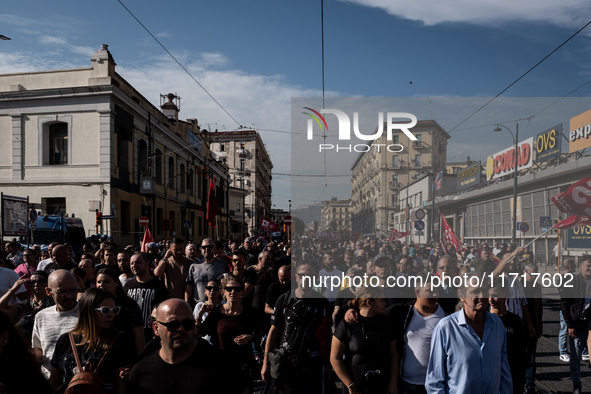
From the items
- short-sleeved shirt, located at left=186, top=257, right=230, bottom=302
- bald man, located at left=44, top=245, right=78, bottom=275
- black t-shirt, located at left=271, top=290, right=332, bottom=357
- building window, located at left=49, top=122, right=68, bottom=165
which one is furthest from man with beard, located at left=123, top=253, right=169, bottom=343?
building window, located at left=49, top=122, right=68, bottom=165

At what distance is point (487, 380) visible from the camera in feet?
10.5

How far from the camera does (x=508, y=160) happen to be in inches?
194

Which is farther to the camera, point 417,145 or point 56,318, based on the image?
point 417,145

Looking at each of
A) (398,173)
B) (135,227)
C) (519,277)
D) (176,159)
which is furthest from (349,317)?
(176,159)

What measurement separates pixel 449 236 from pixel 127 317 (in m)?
3.62

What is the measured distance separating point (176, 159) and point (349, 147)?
31732 mm

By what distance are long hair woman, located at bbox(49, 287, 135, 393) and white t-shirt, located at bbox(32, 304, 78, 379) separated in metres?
0.37

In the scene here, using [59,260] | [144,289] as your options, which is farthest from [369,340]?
[59,260]

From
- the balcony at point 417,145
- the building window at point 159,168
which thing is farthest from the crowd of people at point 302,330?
the building window at point 159,168

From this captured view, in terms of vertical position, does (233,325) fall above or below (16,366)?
below

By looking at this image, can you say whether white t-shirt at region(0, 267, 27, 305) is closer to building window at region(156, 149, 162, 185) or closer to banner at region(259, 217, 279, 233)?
banner at region(259, 217, 279, 233)

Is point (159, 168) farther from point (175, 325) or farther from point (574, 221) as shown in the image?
point (175, 325)

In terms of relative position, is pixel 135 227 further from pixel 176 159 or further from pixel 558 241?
pixel 558 241

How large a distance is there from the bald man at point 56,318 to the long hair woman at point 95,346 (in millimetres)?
380
